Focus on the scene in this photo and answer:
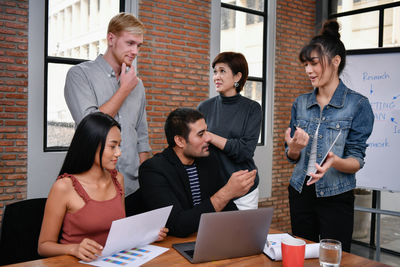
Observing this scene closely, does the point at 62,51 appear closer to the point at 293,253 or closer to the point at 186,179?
the point at 186,179

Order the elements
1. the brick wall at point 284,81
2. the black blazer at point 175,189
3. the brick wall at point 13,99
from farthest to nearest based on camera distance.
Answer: the brick wall at point 284,81, the brick wall at point 13,99, the black blazer at point 175,189

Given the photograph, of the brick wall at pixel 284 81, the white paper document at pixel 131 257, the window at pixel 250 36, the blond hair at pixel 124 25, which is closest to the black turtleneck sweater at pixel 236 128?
the blond hair at pixel 124 25

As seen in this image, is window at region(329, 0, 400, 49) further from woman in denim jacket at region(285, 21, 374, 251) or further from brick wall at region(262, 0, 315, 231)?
woman in denim jacket at region(285, 21, 374, 251)

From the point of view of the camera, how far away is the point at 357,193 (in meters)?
5.07

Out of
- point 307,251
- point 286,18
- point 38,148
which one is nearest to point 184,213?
point 307,251

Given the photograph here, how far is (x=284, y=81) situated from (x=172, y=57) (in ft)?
6.34

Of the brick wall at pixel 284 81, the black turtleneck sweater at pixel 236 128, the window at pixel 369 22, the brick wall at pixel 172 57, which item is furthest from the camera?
the brick wall at pixel 284 81

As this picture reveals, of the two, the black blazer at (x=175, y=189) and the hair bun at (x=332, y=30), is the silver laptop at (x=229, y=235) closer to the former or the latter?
the black blazer at (x=175, y=189)

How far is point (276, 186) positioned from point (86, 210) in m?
4.30

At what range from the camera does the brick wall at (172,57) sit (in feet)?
14.3

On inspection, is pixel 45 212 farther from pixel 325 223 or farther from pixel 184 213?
pixel 325 223

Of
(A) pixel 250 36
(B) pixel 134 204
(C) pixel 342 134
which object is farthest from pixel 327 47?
(A) pixel 250 36

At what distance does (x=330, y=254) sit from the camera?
4.15 feet

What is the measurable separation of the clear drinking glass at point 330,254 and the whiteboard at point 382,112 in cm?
243
